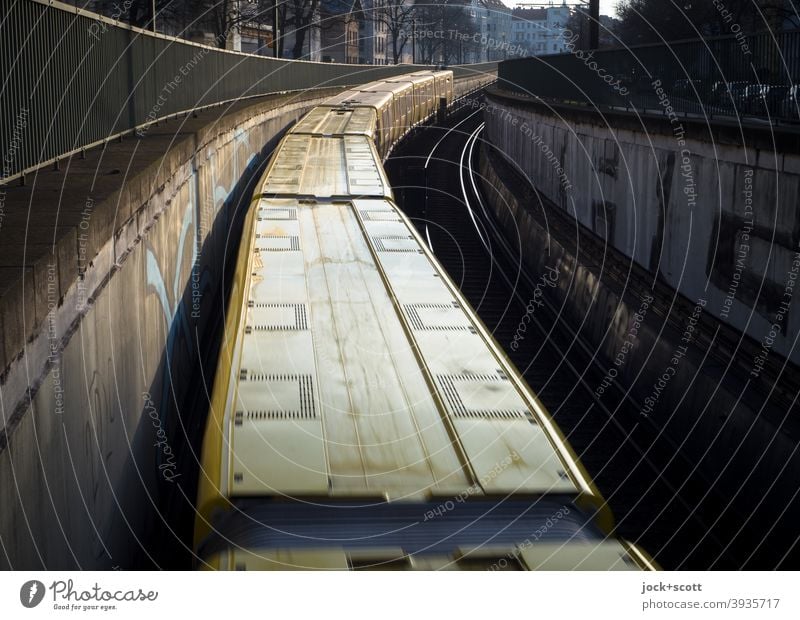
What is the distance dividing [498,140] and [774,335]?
32639 millimetres

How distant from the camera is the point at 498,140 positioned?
44375mm

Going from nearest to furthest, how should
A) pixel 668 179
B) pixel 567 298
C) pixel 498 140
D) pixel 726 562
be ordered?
pixel 726 562 < pixel 668 179 < pixel 567 298 < pixel 498 140

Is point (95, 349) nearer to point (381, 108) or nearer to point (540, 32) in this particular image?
point (381, 108)

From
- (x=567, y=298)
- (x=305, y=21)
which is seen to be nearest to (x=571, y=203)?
(x=567, y=298)

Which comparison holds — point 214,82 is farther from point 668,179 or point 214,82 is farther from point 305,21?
point 305,21
